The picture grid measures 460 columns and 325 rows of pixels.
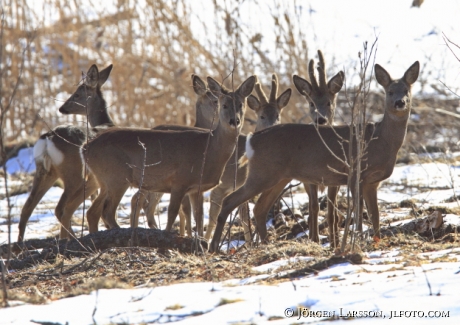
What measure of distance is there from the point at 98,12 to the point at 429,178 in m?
7.35

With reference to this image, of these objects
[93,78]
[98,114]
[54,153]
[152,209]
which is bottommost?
[152,209]

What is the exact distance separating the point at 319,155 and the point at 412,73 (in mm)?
1298

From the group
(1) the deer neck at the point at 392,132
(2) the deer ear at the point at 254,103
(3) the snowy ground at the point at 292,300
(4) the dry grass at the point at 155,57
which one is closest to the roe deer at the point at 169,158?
(1) the deer neck at the point at 392,132

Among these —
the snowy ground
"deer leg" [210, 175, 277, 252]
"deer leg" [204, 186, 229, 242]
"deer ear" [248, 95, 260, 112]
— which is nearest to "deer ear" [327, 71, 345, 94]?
"deer ear" [248, 95, 260, 112]

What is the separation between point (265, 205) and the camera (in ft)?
27.9

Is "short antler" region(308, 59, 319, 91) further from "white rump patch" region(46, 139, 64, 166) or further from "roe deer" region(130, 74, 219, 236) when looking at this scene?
"white rump patch" region(46, 139, 64, 166)

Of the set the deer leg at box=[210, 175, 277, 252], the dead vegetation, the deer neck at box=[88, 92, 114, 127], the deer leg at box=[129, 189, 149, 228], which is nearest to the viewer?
the dead vegetation

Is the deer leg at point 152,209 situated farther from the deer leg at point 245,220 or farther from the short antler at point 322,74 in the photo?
the short antler at point 322,74

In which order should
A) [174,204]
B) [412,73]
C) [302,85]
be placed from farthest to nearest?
[302,85], [174,204], [412,73]

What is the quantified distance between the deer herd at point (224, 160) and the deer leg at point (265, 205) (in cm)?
1

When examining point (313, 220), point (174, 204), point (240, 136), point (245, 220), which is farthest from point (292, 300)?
point (240, 136)

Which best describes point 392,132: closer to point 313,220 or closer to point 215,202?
point 313,220

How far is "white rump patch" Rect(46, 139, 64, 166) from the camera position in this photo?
29.8ft

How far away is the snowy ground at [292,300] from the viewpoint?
13.6 ft
